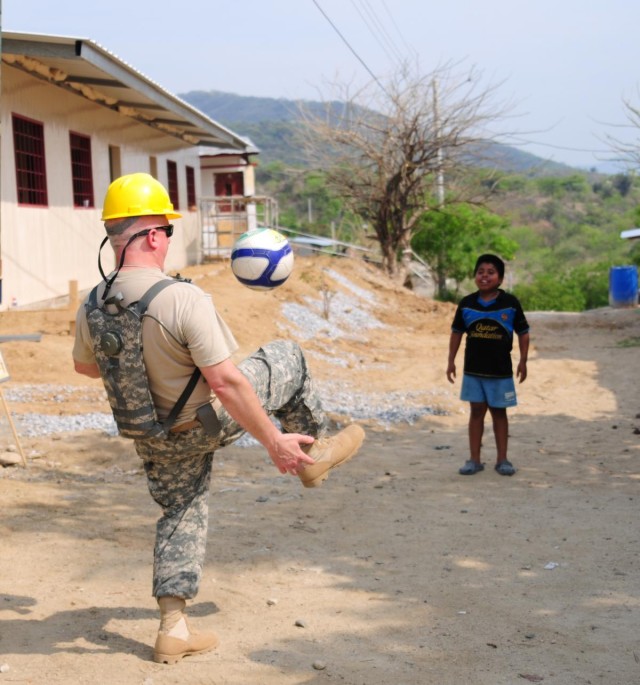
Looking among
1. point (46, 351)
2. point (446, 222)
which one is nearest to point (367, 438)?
point (46, 351)

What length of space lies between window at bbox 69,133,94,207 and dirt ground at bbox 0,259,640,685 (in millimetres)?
7813

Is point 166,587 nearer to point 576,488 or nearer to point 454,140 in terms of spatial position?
point 576,488

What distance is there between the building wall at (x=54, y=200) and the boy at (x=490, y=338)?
7633mm

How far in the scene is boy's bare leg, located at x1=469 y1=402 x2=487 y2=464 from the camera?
7.06 metres

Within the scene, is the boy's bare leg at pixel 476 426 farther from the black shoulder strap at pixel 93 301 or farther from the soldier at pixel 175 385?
the black shoulder strap at pixel 93 301

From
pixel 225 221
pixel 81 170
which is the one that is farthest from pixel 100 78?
pixel 225 221

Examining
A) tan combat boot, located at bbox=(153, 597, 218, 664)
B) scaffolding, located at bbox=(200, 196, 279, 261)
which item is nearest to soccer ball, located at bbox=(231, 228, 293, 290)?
tan combat boot, located at bbox=(153, 597, 218, 664)

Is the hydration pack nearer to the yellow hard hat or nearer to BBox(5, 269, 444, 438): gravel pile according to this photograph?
the yellow hard hat

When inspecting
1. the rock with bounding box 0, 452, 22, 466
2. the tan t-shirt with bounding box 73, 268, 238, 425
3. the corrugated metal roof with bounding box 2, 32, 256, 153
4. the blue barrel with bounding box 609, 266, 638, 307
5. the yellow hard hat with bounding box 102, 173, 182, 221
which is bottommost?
the blue barrel with bounding box 609, 266, 638, 307

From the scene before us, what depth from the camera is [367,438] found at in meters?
8.83

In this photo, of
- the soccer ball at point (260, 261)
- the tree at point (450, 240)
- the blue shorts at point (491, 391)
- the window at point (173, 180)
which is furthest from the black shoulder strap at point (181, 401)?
the tree at point (450, 240)

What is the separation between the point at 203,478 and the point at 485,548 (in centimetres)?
226

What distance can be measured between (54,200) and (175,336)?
42.2 feet

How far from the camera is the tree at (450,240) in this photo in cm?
2870
